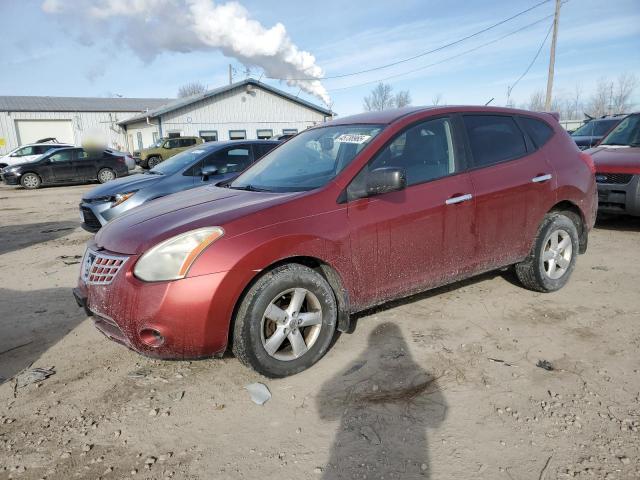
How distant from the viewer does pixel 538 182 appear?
414 centimetres

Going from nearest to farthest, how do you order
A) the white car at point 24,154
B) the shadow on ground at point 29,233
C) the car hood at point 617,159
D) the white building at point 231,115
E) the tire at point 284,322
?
the tire at point 284,322 < the car hood at point 617,159 < the shadow on ground at point 29,233 < the white car at point 24,154 < the white building at point 231,115

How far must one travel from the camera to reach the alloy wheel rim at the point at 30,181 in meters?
17.8

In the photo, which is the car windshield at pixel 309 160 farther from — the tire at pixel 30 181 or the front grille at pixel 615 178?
the tire at pixel 30 181

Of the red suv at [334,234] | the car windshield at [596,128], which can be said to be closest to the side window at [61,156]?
the red suv at [334,234]

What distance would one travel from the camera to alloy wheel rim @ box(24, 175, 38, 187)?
17.8 meters

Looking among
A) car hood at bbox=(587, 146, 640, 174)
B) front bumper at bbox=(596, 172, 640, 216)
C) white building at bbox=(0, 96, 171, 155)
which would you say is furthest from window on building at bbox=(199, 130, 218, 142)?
front bumper at bbox=(596, 172, 640, 216)

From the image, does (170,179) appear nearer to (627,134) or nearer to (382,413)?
(382,413)

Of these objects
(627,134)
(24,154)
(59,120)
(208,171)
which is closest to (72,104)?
(59,120)

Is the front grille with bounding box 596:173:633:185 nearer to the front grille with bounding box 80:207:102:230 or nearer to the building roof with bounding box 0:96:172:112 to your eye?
the front grille with bounding box 80:207:102:230

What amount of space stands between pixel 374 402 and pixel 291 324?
725 millimetres

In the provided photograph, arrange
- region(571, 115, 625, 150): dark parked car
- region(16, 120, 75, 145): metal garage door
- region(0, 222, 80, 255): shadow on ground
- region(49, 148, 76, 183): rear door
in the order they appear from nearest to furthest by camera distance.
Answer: region(0, 222, 80, 255): shadow on ground → region(571, 115, 625, 150): dark parked car → region(49, 148, 76, 183): rear door → region(16, 120, 75, 145): metal garage door

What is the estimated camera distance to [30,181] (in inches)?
702

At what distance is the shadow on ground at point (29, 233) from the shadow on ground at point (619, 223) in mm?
9558

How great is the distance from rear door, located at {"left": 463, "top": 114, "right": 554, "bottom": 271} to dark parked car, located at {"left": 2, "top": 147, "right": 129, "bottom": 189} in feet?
59.3
